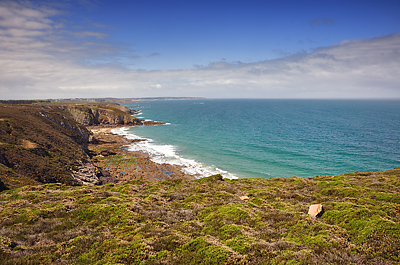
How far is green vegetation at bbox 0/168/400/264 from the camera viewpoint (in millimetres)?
9383

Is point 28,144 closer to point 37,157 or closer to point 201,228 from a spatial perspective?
point 37,157

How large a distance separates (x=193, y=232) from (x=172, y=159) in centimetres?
5266

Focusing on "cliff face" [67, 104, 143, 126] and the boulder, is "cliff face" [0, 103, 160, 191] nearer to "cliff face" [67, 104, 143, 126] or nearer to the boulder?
the boulder

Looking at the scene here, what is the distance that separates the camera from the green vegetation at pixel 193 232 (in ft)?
30.8

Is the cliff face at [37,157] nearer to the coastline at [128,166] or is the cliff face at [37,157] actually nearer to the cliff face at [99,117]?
the coastline at [128,166]

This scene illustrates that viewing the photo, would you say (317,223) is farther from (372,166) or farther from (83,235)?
(372,166)

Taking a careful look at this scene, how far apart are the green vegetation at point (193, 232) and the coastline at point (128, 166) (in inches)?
1246

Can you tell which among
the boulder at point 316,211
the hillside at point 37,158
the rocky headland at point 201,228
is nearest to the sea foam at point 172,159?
the hillside at point 37,158

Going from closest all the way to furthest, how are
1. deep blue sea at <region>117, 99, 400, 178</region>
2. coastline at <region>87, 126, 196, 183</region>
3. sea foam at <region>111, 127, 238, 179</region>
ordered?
coastline at <region>87, 126, 196, 183</region> → sea foam at <region>111, 127, 238, 179</region> → deep blue sea at <region>117, 99, 400, 178</region>

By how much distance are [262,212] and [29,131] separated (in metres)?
58.3

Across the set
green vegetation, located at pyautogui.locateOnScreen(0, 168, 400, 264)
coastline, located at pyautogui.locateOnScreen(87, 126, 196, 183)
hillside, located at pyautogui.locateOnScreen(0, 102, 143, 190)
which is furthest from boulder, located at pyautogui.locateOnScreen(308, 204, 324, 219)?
coastline, located at pyautogui.locateOnScreen(87, 126, 196, 183)

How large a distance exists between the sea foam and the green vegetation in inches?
1310

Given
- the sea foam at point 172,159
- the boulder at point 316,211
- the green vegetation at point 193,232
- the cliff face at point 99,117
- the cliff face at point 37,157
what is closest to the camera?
the green vegetation at point 193,232

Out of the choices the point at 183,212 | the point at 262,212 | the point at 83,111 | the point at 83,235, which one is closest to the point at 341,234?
the point at 262,212
